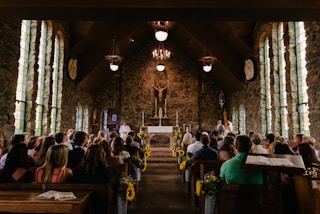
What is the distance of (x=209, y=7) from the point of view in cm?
421

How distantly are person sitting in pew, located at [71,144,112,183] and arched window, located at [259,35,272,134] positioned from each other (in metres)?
6.96

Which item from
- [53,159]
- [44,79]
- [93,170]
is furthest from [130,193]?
[44,79]

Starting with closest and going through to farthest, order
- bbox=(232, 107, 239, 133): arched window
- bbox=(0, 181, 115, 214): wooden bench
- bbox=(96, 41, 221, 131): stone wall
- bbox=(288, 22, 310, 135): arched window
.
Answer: bbox=(0, 181, 115, 214): wooden bench
bbox=(288, 22, 310, 135): arched window
bbox=(232, 107, 239, 133): arched window
bbox=(96, 41, 221, 131): stone wall

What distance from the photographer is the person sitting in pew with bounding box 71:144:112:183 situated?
9.07 feet

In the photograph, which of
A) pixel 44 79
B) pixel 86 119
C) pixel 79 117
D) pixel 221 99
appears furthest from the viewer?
pixel 221 99

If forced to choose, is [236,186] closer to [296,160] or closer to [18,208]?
[296,160]

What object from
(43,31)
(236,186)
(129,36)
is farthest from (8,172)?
(129,36)

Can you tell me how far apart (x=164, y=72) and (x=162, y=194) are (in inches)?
370

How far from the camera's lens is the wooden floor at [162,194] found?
4.13 meters

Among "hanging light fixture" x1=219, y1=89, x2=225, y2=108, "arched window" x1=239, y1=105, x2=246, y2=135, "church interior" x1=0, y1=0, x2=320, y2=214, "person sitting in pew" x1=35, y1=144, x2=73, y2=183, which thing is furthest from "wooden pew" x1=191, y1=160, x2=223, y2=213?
"hanging light fixture" x1=219, y1=89, x2=225, y2=108

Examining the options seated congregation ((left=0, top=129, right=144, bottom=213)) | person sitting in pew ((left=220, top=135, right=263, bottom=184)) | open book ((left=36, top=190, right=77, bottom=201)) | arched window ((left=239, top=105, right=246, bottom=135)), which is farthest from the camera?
arched window ((left=239, top=105, right=246, bottom=135))

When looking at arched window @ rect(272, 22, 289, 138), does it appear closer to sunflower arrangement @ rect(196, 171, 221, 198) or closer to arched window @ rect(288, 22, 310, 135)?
arched window @ rect(288, 22, 310, 135)

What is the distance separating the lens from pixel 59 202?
6.50 feet

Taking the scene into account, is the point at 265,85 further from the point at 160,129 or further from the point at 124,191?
the point at 124,191
